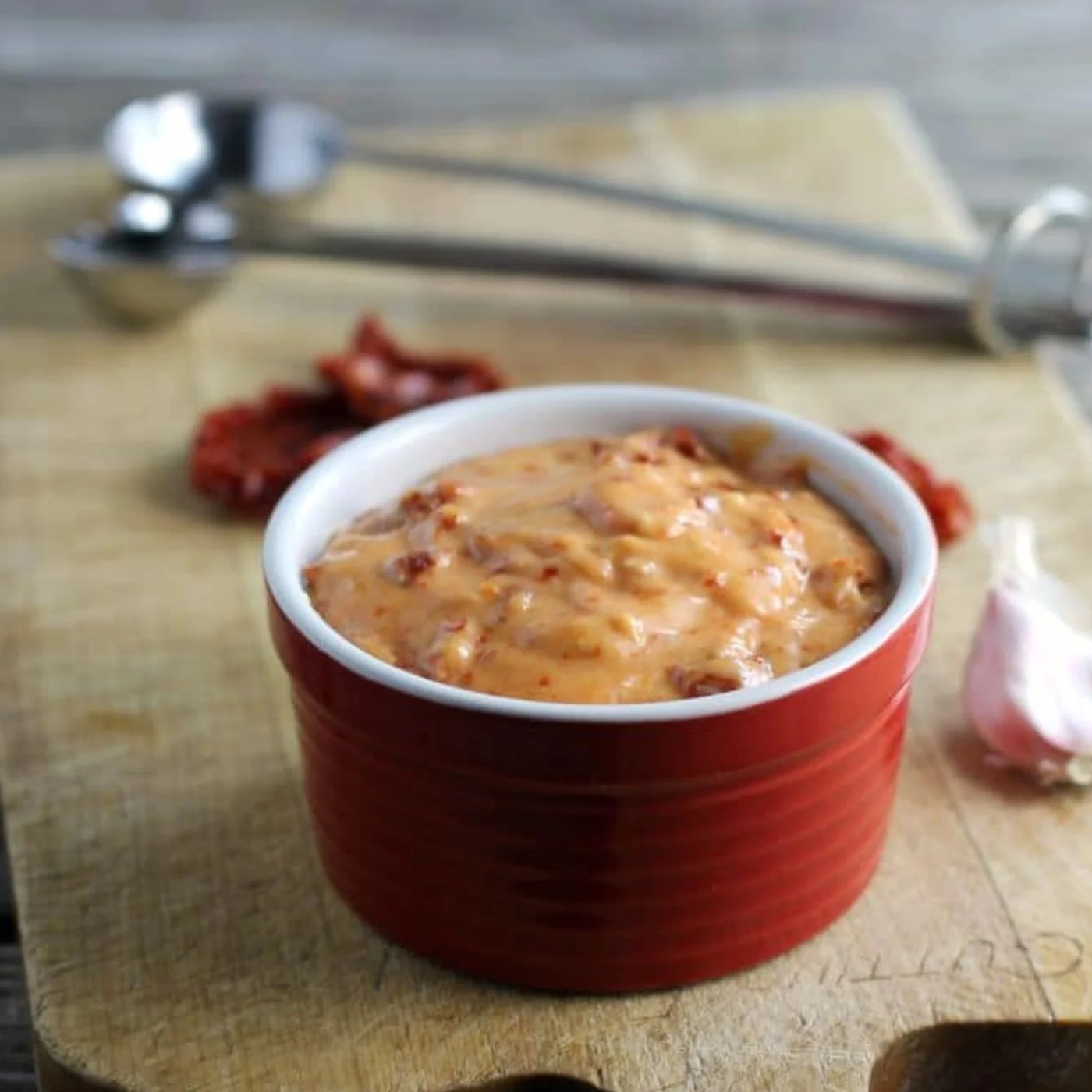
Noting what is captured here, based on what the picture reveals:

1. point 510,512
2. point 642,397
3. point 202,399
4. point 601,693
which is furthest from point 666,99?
point 601,693

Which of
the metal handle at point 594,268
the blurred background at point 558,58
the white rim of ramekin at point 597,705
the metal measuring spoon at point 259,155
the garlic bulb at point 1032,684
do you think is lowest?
the blurred background at point 558,58

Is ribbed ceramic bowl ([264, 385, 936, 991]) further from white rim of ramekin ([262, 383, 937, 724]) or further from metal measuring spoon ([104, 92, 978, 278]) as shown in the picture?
metal measuring spoon ([104, 92, 978, 278])

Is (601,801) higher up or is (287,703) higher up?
(601,801)

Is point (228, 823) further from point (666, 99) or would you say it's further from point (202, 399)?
point (666, 99)

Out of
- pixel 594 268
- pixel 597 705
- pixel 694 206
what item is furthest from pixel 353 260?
pixel 597 705

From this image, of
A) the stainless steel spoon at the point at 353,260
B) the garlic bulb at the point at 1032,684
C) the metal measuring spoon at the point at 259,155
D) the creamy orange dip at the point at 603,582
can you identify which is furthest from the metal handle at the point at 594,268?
the creamy orange dip at the point at 603,582

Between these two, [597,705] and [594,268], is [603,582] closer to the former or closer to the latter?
[597,705]

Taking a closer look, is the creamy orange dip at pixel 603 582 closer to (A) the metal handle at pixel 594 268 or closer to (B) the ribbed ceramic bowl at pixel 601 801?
(B) the ribbed ceramic bowl at pixel 601 801
